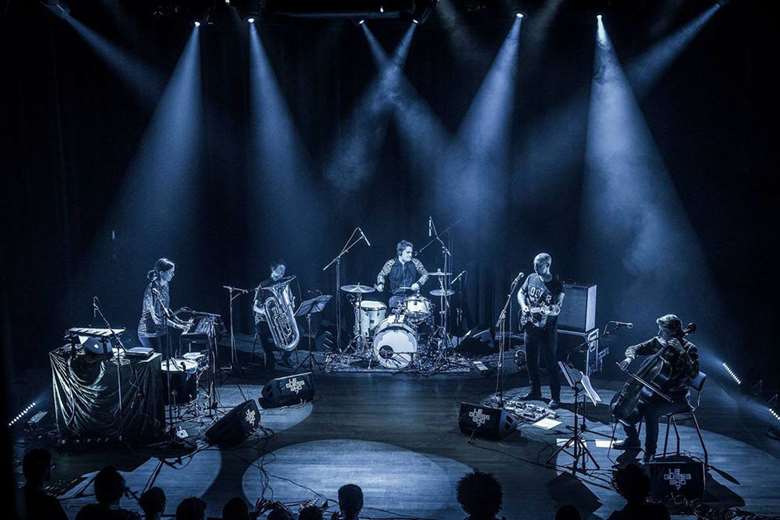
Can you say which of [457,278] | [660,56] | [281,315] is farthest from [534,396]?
[660,56]

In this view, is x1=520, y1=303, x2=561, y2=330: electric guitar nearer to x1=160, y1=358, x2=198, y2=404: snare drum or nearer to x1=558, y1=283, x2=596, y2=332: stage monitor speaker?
x1=558, y1=283, x2=596, y2=332: stage monitor speaker

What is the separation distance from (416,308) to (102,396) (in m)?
4.71

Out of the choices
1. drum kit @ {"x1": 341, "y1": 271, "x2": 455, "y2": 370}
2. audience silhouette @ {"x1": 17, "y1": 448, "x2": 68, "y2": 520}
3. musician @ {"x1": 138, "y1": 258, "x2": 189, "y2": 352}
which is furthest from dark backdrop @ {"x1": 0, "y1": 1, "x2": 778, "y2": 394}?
audience silhouette @ {"x1": 17, "y1": 448, "x2": 68, "y2": 520}

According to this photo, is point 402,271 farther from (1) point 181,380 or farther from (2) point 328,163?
(1) point 181,380

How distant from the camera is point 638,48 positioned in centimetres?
1123

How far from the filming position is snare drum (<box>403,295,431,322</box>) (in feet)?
33.9

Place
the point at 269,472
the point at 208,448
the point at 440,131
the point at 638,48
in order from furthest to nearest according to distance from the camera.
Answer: the point at 440,131
the point at 638,48
the point at 208,448
the point at 269,472

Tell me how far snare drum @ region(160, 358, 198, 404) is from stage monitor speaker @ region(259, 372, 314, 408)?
953 mm

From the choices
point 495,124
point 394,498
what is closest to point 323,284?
point 495,124

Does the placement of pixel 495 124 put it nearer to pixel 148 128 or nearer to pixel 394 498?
pixel 148 128

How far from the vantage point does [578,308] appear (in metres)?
10.7

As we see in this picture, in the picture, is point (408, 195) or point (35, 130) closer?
point (35, 130)

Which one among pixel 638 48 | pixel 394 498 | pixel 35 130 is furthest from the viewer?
pixel 638 48

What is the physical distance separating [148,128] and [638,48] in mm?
8622
